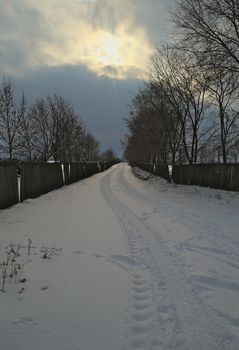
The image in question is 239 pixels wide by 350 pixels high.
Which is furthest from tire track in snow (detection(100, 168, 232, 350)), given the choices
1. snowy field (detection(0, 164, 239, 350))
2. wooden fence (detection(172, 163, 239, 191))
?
wooden fence (detection(172, 163, 239, 191))

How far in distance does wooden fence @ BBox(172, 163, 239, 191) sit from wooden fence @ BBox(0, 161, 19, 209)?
32.8 ft

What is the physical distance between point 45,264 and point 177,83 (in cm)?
2385

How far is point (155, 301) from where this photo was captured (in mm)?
4379

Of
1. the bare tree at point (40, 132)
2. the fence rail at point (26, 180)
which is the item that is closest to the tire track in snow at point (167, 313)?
the fence rail at point (26, 180)

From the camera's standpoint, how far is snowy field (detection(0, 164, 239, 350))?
352cm

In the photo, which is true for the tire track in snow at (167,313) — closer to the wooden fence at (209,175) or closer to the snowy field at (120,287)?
the snowy field at (120,287)

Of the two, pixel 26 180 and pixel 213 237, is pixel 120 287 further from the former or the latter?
pixel 26 180

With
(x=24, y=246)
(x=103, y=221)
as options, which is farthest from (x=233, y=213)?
(x=24, y=246)

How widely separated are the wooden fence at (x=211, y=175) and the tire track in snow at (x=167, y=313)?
457 inches

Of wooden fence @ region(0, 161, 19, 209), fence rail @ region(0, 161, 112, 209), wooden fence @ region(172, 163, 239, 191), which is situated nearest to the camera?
wooden fence @ region(0, 161, 19, 209)

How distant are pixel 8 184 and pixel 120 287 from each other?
8.38 m

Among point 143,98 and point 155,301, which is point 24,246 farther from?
point 143,98

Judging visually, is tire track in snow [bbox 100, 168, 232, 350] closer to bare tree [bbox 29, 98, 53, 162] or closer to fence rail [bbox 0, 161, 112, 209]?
fence rail [bbox 0, 161, 112, 209]

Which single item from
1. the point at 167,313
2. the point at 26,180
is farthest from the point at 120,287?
the point at 26,180
